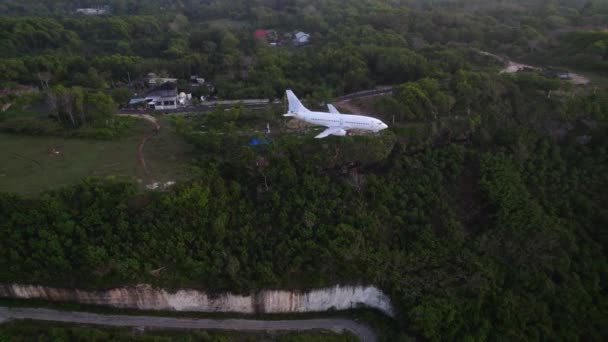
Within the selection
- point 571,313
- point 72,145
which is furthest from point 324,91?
point 571,313

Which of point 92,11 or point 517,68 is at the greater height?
point 92,11

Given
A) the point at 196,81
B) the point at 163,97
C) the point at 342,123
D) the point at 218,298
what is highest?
the point at 342,123

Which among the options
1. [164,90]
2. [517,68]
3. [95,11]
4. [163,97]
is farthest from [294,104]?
[95,11]

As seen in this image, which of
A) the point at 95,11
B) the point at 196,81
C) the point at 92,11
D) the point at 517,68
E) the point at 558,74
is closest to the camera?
the point at 558,74

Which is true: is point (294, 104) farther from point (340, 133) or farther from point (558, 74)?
point (558, 74)

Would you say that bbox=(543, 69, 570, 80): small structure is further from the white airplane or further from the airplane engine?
the airplane engine

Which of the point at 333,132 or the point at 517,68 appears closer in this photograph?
the point at 333,132

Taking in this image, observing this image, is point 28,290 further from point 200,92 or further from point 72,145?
point 200,92

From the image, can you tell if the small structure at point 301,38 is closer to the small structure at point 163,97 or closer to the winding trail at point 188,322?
the small structure at point 163,97
